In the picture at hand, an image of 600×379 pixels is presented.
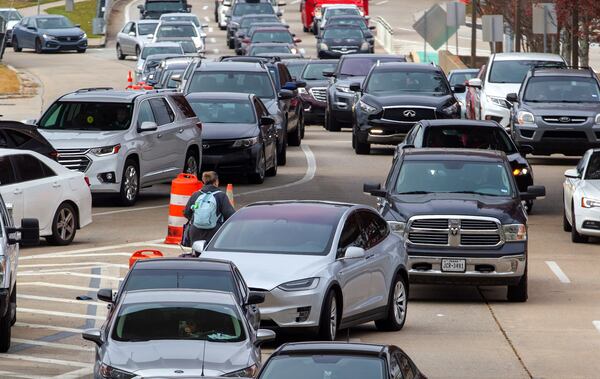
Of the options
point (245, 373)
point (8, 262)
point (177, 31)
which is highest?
point (245, 373)

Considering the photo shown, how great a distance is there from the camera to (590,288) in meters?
21.5

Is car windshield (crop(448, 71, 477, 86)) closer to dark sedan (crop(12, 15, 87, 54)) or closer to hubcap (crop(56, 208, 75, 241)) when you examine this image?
hubcap (crop(56, 208, 75, 241))

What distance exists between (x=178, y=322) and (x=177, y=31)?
2032 inches

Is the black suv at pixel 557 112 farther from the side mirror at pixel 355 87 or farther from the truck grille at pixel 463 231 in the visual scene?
the truck grille at pixel 463 231

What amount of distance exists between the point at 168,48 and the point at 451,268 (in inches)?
1499

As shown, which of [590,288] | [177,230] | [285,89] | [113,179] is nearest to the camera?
[590,288]

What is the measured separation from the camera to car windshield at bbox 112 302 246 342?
1366cm

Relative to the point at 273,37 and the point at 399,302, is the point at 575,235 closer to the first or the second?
the point at 399,302

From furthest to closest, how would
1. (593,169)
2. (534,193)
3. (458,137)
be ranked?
1. (458,137)
2. (593,169)
3. (534,193)

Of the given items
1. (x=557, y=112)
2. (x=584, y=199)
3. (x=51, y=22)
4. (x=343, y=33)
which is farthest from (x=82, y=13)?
(x=584, y=199)

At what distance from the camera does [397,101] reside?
1430 inches

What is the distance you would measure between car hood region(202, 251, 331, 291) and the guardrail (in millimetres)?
57908

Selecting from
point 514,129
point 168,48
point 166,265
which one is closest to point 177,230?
point 166,265

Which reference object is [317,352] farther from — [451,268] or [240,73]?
[240,73]
